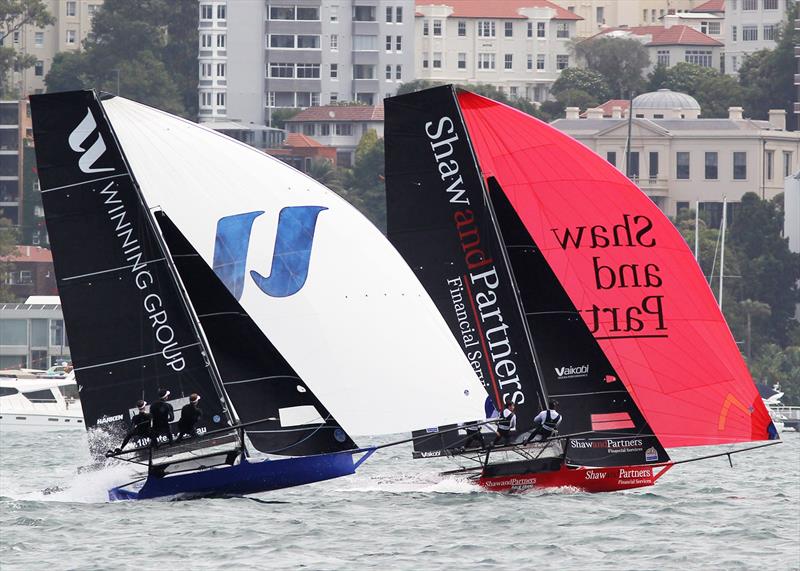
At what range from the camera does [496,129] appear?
2297 centimetres

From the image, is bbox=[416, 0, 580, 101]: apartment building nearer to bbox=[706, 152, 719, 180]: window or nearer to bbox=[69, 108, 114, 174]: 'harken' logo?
bbox=[706, 152, 719, 180]: window

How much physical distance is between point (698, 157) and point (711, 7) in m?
54.9

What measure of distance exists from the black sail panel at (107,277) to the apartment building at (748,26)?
11531cm

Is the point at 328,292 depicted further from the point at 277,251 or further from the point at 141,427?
the point at 141,427

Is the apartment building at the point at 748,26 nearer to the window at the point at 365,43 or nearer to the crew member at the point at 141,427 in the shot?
the window at the point at 365,43

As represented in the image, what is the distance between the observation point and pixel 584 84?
5162 inches

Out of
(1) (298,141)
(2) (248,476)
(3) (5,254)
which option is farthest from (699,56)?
(2) (248,476)

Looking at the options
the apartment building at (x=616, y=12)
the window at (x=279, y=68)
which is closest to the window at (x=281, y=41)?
the window at (x=279, y=68)

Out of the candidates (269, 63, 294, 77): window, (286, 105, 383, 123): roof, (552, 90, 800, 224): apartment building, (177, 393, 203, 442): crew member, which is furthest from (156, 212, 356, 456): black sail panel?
(269, 63, 294, 77): window

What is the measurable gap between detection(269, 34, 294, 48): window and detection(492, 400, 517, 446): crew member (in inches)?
4264

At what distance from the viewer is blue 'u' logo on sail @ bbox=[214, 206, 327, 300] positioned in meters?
21.5

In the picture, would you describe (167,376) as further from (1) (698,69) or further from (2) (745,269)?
(1) (698,69)

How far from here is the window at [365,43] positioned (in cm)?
13150

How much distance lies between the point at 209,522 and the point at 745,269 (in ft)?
214
